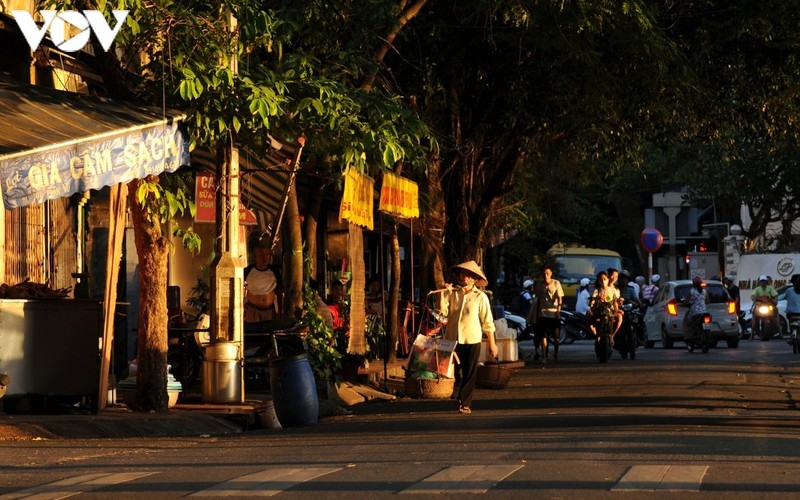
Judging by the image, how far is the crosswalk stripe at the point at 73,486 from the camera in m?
9.31

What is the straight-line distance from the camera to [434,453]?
11.8m

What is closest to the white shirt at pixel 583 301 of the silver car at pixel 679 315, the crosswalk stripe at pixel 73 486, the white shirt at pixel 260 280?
the silver car at pixel 679 315

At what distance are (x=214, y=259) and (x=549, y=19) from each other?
305 inches

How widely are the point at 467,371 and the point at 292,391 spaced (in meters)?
2.43

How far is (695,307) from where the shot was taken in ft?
105

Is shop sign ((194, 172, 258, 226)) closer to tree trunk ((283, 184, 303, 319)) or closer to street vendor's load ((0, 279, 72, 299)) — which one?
tree trunk ((283, 184, 303, 319))

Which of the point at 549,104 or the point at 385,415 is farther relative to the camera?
the point at 549,104

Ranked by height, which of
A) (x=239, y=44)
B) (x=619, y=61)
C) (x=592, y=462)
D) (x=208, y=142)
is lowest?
(x=592, y=462)

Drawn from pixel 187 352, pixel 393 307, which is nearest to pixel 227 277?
pixel 187 352

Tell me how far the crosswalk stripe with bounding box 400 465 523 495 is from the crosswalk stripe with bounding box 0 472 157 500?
2.10 m

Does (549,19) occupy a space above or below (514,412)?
above

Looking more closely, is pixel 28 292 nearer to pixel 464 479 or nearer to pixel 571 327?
pixel 464 479

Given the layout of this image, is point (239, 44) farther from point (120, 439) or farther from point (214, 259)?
point (120, 439)

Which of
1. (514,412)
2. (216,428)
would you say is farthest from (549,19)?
(216,428)
